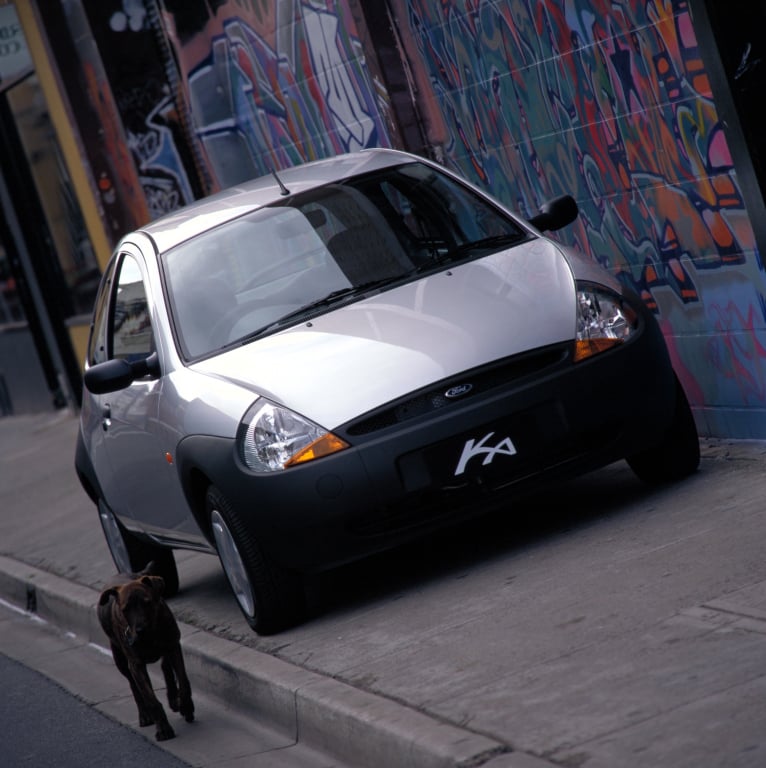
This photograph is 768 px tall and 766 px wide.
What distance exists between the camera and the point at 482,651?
5059mm

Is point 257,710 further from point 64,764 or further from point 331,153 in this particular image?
point 331,153

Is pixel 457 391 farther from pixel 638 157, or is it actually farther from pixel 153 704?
pixel 638 157

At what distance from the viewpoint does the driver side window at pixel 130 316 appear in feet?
23.3

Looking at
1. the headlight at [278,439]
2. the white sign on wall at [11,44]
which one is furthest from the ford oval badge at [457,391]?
the white sign on wall at [11,44]

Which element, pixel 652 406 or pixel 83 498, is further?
pixel 83 498

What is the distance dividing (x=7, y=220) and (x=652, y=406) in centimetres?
1580

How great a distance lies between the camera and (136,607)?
5.54 metres

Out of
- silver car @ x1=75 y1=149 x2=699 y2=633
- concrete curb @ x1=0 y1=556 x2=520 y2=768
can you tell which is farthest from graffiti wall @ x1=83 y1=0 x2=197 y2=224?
concrete curb @ x1=0 y1=556 x2=520 y2=768

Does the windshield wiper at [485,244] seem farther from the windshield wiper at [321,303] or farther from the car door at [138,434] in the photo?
the car door at [138,434]

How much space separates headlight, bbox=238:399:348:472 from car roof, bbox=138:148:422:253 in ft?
5.04

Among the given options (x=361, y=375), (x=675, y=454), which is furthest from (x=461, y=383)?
(x=675, y=454)

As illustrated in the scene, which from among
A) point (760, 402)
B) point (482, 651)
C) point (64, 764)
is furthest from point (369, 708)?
point (760, 402)

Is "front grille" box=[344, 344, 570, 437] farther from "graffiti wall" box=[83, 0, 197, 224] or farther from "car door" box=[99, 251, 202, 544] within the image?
"graffiti wall" box=[83, 0, 197, 224]

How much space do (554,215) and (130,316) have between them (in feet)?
6.71
